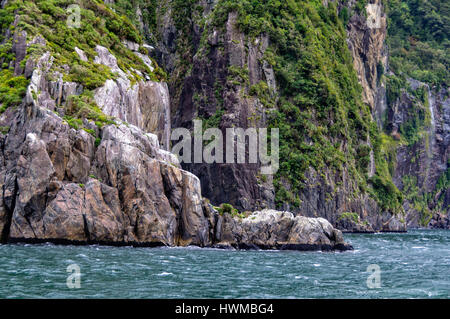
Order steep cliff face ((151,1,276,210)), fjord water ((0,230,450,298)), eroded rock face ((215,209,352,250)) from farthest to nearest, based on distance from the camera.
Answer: steep cliff face ((151,1,276,210)) → eroded rock face ((215,209,352,250)) → fjord water ((0,230,450,298))

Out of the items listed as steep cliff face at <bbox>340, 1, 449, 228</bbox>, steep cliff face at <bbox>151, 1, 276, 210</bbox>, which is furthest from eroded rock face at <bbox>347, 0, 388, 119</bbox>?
steep cliff face at <bbox>151, 1, 276, 210</bbox>

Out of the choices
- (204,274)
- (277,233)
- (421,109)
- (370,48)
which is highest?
(370,48)

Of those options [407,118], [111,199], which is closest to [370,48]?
[407,118]

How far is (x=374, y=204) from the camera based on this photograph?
309 feet

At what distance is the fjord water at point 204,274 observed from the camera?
22688 mm

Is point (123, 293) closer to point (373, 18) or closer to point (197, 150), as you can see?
point (197, 150)

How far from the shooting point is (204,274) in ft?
93.4

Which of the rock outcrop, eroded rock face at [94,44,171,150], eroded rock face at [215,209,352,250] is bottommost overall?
eroded rock face at [215,209,352,250]

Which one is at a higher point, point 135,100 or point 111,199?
point 135,100

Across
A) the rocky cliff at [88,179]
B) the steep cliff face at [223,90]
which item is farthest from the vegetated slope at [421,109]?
the rocky cliff at [88,179]

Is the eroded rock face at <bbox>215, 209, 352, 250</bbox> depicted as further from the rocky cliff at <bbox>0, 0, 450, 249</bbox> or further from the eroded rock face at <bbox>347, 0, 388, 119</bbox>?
the eroded rock face at <bbox>347, 0, 388, 119</bbox>

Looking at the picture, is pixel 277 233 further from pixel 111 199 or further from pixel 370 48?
pixel 370 48

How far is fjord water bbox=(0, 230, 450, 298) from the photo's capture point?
22.7 metres

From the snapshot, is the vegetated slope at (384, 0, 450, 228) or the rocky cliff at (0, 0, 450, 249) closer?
the rocky cliff at (0, 0, 450, 249)
